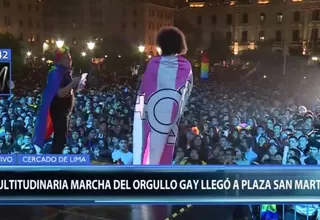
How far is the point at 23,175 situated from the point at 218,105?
134 centimetres

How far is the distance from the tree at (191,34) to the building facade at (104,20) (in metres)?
0.08

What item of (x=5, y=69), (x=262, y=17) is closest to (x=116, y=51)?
(x=5, y=69)

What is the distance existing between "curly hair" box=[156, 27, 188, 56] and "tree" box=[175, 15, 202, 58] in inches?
1.3

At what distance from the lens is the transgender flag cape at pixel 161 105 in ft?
9.80

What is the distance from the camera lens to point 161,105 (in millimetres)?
2998

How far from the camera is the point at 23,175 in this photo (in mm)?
2891

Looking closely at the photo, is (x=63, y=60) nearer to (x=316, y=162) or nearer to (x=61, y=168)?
(x=61, y=168)

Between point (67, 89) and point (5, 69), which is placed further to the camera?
point (67, 89)

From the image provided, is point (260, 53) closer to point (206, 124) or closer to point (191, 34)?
point (191, 34)

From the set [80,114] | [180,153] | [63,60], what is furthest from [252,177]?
[63,60]

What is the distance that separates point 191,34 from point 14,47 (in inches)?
44.9

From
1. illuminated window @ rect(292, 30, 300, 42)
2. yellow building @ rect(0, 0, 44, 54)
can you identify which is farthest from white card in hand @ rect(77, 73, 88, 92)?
illuminated window @ rect(292, 30, 300, 42)

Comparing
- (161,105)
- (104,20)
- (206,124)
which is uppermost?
(104,20)

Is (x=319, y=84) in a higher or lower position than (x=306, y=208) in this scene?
higher
